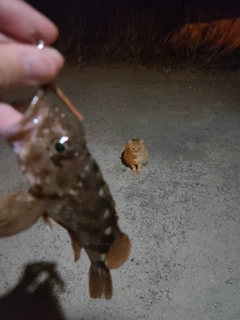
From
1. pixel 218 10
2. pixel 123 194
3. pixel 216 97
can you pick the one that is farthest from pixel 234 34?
pixel 123 194

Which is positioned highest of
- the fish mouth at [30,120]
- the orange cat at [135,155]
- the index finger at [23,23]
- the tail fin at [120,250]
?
the index finger at [23,23]

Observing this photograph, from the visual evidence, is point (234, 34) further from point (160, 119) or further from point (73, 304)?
point (73, 304)

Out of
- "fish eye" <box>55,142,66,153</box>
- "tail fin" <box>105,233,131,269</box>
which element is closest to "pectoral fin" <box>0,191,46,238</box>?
"fish eye" <box>55,142,66,153</box>

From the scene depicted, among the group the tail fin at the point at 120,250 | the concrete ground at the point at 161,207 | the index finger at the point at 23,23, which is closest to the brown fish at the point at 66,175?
Result: the tail fin at the point at 120,250

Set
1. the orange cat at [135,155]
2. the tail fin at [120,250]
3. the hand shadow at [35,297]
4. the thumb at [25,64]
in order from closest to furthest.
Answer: the thumb at [25,64] → the tail fin at [120,250] → the hand shadow at [35,297] → the orange cat at [135,155]

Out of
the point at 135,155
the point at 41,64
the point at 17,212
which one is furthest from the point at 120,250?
the point at 135,155

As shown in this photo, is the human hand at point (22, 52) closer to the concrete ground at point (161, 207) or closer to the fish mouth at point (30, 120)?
the fish mouth at point (30, 120)
